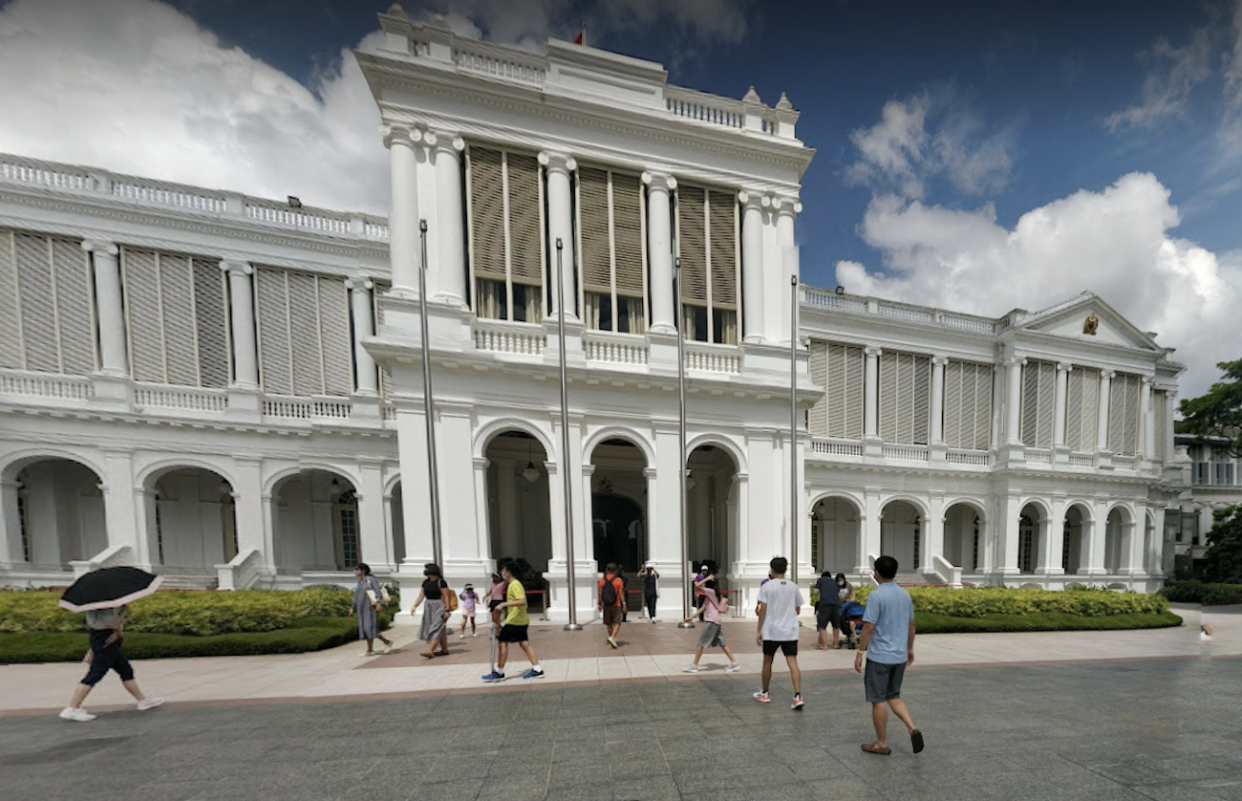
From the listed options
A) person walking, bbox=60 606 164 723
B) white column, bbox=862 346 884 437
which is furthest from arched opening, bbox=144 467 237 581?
white column, bbox=862 346 884 437

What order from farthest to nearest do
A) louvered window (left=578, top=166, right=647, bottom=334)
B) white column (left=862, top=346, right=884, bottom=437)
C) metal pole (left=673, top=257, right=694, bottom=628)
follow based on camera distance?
white column (left=862, top=346, right=884, bottom=437), louvered window (left=578, top=166, right=647, bottom=334), metal pole (left=673, top=257, right=694, bottom=628)

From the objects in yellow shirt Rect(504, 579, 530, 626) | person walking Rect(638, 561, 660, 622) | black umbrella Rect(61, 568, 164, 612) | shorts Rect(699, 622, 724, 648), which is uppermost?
black umbrella Rect(61, 568, 164, 612)

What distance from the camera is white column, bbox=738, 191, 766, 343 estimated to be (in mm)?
15359

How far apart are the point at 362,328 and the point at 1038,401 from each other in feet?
104

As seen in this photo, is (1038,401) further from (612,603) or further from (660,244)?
(612,603)

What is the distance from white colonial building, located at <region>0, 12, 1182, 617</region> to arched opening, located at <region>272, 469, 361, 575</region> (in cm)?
11

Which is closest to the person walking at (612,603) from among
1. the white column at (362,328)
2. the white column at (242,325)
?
the white column at (362,328)

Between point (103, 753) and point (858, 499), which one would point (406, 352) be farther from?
point (858, 499)

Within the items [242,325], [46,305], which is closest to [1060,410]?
[242,325]

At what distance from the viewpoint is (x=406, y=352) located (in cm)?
1244

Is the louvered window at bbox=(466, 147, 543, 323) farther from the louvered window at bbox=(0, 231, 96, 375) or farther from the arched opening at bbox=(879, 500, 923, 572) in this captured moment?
the arched opening at bbox=(879, 500, 923, 572)

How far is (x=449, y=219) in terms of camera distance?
13422 millimetres

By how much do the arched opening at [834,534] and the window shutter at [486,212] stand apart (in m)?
18.3

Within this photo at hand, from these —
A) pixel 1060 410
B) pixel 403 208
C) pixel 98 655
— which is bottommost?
pixel 98 655
